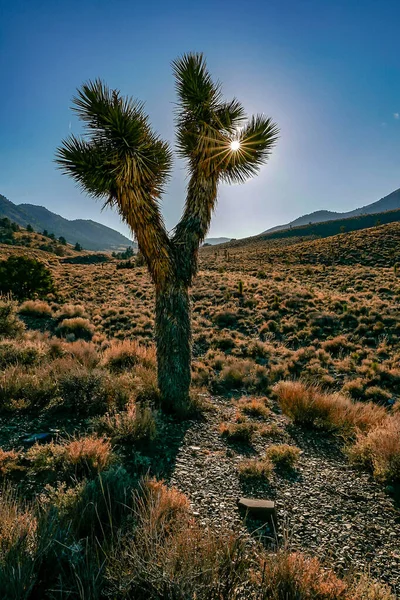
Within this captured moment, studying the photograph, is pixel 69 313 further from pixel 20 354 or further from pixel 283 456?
pixel 283 456

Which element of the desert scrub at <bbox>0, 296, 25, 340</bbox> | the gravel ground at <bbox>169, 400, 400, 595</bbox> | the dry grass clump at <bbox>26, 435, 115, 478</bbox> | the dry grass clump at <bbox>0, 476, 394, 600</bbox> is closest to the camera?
the dry grass clump at <bbox>0, 476, 394, 600</bbox>

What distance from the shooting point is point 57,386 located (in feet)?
21.1

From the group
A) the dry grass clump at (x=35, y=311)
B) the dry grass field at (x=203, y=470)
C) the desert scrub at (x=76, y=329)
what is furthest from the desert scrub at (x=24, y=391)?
the dry grass clump at (x=35, y=311)

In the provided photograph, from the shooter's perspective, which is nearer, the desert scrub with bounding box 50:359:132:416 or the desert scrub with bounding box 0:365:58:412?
the desert scrub with bounding box 0:365:58:412

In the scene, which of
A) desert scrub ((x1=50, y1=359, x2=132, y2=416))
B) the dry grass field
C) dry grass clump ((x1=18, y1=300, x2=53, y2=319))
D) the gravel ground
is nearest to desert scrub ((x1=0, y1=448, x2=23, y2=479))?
the dry grass field

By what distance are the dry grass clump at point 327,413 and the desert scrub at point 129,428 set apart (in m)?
3.51

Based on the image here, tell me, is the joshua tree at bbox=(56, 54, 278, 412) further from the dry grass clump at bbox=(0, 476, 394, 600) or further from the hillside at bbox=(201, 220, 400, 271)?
the hillside at bbox=(201, 220, 400, 271)

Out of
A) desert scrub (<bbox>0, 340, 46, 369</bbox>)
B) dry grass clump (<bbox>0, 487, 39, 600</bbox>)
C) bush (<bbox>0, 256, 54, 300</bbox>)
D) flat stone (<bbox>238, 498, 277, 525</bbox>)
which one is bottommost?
flat stone (<bbox>238, 498, 277, 525</bbox>)

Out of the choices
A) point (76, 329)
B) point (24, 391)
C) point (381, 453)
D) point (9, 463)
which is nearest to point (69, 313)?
point (76, 329)

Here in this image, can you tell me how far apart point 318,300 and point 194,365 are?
11894 millimetres

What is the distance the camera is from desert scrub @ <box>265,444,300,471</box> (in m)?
5.05

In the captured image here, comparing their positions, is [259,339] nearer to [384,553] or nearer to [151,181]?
[151,181]

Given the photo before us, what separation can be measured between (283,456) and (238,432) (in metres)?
1.07

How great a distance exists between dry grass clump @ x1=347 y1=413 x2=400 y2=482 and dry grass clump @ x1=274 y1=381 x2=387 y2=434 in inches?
34.3
